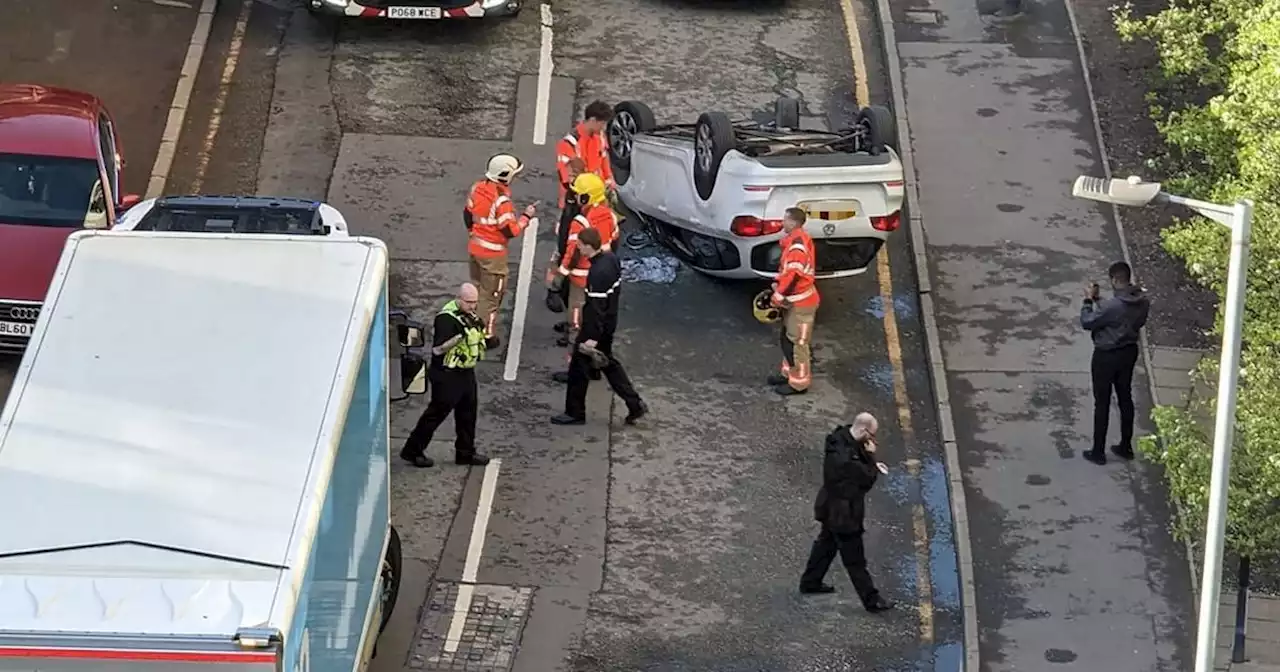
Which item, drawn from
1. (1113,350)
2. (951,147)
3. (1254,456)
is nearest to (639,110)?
(951,147)

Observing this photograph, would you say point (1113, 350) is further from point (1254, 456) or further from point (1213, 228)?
point (1254, 456)

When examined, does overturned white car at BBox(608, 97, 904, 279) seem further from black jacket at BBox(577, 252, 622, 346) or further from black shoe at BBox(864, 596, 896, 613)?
black shoe at BBox(864, 596, 896, 613)

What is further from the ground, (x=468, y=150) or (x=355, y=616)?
(x=355, y=616)

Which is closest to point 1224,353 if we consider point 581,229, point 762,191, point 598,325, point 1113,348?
point 1113,348

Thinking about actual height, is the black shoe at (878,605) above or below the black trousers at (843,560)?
below

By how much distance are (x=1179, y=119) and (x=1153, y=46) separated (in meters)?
4.63

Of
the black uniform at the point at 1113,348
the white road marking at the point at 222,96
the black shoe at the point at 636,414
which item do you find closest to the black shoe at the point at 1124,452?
the black uniform at the point at 1113,348

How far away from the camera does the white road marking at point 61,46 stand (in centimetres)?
2383

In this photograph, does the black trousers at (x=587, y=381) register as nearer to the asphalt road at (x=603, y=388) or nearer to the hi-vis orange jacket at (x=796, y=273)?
the asphalt road at (x=603, y=388)

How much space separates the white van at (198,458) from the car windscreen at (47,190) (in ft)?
20.4

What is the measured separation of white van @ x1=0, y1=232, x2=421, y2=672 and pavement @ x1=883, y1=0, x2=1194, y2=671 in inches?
206

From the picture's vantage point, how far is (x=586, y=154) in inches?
767

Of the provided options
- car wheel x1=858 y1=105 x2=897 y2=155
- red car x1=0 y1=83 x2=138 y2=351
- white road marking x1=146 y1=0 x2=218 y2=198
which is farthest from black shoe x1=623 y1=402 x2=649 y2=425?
white road marking x1=146 y1=0 x2=218 y2=198

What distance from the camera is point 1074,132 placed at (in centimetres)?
2294
